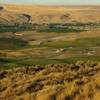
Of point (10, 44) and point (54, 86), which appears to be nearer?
point (54, 86)

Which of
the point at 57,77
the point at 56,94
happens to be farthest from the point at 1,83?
the point at 56,94

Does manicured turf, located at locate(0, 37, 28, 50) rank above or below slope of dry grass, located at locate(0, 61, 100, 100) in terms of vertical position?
below

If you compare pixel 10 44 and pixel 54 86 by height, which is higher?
pixel 54 86

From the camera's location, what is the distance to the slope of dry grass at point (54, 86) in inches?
517

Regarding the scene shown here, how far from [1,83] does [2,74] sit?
124 inches

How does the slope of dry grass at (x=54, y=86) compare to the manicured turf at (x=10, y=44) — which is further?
the manicured turf at (x=10, y=44)

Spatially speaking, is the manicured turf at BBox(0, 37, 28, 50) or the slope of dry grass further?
the manicured turf at BBox(0, 37, 28, 50)

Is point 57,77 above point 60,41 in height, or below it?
above

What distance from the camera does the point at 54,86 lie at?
14.2 metres

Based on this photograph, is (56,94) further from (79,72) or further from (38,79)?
(79,72)

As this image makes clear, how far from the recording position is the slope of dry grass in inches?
517

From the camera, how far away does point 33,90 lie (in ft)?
48.7

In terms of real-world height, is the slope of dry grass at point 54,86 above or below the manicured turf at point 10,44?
above

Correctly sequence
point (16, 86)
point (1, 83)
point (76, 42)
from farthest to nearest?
point (76, 42) → point (1, 83) → point (16, 86)
